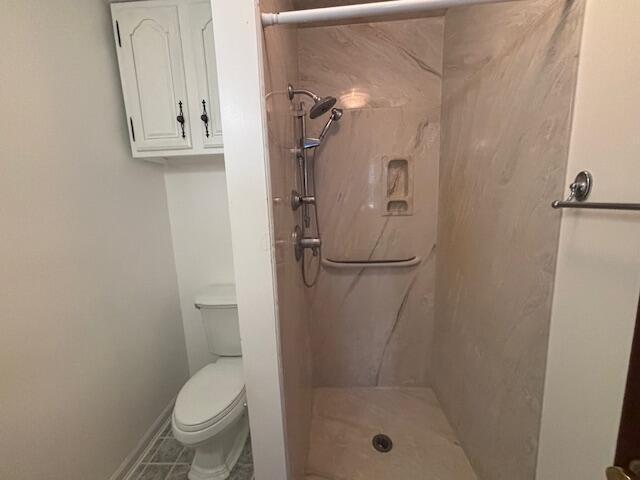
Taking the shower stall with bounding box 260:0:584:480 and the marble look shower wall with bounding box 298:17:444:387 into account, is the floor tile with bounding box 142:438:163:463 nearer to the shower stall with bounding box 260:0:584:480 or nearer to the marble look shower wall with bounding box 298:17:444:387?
the shower stall with bounding box 260:0:584:480

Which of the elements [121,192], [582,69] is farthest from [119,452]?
[582,69]

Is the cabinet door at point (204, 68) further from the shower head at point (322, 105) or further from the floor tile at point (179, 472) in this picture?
the floor tile at point (179, 472)

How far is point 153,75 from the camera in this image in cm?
150

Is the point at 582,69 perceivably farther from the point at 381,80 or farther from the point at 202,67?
the point at 202,67

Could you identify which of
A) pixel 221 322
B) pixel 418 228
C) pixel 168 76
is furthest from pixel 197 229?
pixel 418 228

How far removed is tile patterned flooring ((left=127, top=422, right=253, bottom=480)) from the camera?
58.6 inches

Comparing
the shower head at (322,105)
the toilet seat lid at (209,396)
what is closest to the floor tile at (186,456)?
the toilet seat lid at (209,396)

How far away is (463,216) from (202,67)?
158cm

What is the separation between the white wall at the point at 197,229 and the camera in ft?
6.10

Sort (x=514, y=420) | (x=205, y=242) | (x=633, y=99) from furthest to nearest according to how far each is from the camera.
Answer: (x=205, y=242), (x=514, y=420), (x=633, y=99)

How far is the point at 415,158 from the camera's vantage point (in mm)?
1784

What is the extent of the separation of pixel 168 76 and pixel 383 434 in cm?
235

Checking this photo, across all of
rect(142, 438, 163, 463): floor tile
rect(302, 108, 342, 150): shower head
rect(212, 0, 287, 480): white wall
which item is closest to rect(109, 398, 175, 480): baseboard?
rect(142, 438, 163, 463): floor tile

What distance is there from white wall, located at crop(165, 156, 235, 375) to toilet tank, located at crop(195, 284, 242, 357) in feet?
0.80
